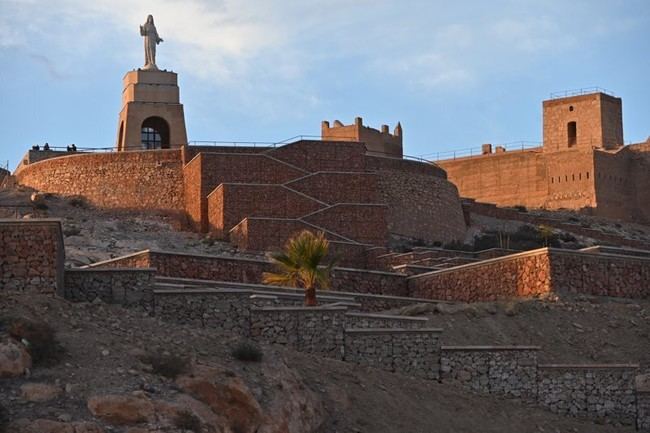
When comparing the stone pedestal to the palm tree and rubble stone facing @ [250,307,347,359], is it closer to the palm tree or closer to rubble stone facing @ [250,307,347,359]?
the palm tree

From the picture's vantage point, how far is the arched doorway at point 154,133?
183ft

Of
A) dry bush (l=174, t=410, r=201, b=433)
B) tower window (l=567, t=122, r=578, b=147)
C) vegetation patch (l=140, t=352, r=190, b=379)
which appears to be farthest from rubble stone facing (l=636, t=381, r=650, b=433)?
tower window (l=567, t=122, r=578, b=147)

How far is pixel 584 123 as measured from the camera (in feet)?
250

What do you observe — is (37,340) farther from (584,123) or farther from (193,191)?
(584,123)

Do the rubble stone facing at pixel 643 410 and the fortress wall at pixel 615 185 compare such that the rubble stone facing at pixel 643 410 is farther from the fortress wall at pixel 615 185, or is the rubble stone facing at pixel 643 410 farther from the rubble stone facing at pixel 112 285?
the fortress wall at pixel 615 185

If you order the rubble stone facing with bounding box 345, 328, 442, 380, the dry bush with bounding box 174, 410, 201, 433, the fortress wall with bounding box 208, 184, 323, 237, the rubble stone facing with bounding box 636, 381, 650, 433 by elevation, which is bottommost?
the rubble stone facing with bounding box 636, 381, 650, 433

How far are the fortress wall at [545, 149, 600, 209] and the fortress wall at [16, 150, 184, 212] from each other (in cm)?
2394

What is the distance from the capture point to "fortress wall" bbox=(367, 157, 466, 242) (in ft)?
174

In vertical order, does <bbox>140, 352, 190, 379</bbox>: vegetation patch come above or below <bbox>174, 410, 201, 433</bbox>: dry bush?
above

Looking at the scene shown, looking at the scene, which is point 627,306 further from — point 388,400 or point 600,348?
point 388,400

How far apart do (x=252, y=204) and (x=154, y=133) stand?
966 centimetres

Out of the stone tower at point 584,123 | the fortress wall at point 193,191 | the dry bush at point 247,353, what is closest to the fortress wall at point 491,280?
the dry bush at point 247,353

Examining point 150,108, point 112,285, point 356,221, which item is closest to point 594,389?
point 112,285

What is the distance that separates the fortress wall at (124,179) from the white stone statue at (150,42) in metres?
4.05
